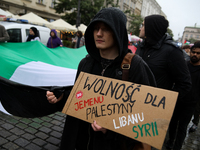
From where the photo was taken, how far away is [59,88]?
152 centimetres

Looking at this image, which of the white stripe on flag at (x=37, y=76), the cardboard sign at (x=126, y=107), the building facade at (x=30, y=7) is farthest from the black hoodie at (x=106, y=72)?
the building facade at (x=30, y=7)

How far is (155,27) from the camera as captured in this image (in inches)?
80.2

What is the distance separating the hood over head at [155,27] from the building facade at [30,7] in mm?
21363

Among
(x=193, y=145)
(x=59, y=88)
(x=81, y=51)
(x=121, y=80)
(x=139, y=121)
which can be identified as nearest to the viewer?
(x=139, y=121)

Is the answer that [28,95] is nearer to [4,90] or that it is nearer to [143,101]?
[4,90]

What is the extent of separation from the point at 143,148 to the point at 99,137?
1.20 feet

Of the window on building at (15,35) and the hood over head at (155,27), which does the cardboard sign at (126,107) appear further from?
the window on building at (15,35)

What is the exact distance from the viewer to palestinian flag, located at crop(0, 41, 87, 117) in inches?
74.5

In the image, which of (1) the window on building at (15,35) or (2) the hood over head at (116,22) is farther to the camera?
(1) the window on building at (15,35)

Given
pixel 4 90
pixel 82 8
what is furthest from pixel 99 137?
pixel 82 8

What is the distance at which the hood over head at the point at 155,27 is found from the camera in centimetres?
202

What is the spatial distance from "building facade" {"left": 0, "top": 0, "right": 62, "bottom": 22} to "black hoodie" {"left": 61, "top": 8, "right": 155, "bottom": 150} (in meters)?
21.6

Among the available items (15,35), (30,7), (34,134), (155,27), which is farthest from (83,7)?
(155,27)

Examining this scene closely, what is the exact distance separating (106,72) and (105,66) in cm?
7
